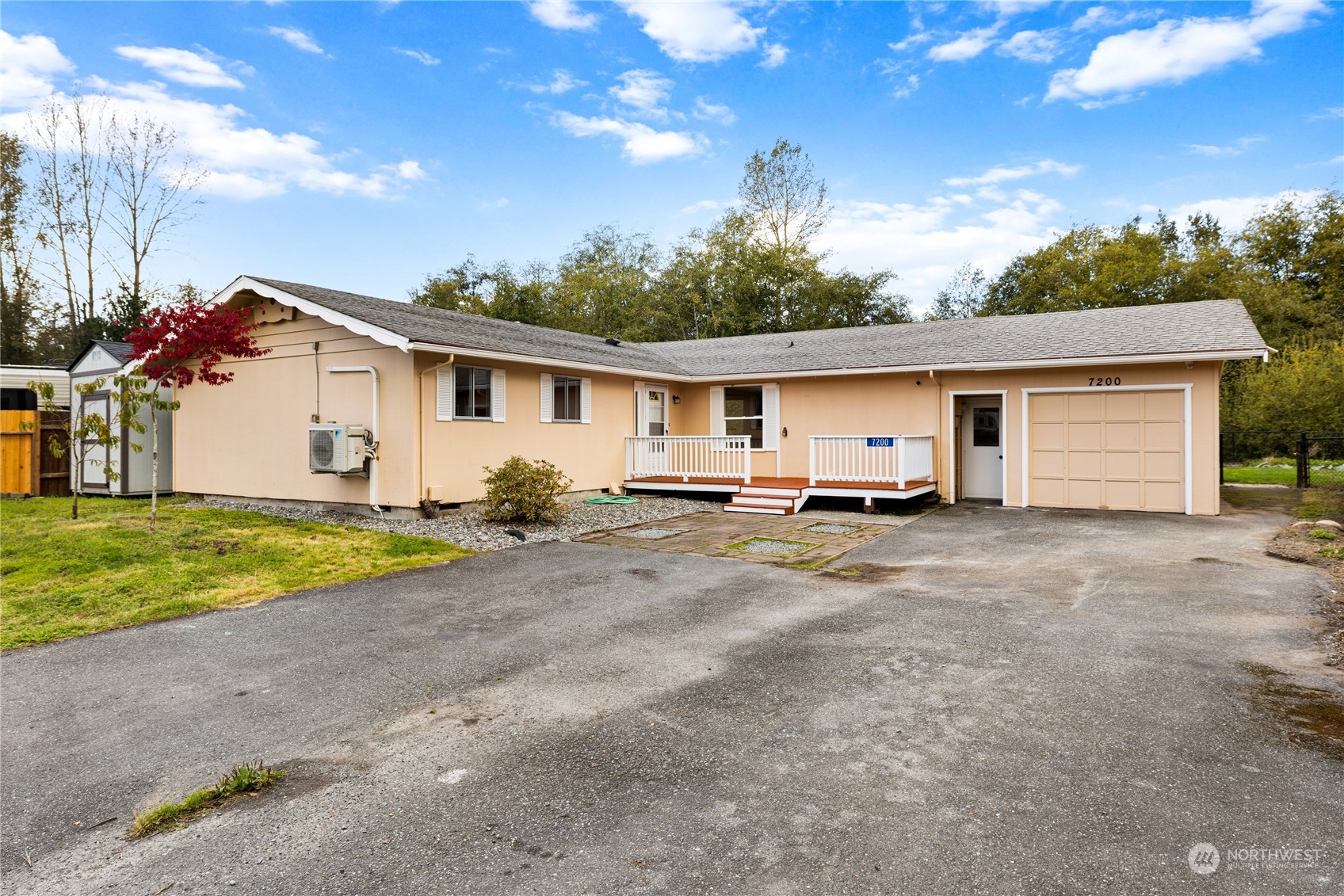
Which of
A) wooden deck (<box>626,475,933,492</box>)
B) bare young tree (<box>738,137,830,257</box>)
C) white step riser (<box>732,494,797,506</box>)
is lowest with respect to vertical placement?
white step riser (<box>732,494,797,506</box>)

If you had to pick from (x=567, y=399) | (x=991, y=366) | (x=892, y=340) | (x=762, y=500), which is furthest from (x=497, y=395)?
(x=892, y=340)

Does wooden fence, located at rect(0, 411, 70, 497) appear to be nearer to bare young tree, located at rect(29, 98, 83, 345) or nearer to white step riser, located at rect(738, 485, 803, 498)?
white step riser, located at rect(738, 485, 803, 498)

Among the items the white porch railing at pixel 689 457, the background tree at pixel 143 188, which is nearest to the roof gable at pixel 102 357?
the background tree at pixel 143 188

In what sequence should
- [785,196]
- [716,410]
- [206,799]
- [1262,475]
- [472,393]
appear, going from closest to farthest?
1. [206,799]
2. [472,393]
3. [716,410]
4. [1262,475]
5. [785,196]

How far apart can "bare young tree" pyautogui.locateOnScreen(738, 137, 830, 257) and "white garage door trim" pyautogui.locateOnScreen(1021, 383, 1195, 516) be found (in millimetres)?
21365

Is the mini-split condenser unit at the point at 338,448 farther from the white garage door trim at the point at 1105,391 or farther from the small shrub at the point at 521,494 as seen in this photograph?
the white garage door trim at the point at 1105,391

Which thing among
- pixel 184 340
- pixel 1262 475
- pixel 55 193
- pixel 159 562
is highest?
pixel 55 193

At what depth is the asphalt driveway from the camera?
2.42m

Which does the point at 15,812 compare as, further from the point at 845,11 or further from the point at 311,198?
the point at 311,198

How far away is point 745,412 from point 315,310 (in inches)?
368

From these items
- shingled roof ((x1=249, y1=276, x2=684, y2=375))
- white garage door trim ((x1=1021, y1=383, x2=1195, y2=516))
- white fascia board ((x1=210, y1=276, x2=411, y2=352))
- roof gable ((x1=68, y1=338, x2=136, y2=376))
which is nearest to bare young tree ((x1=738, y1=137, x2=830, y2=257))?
shingled roof ((x1=249, y1=276, x2=684, y2=375))

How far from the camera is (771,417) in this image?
15.5 m

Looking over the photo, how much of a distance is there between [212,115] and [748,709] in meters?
23.6

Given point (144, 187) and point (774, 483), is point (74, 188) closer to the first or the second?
point (144, 187)
